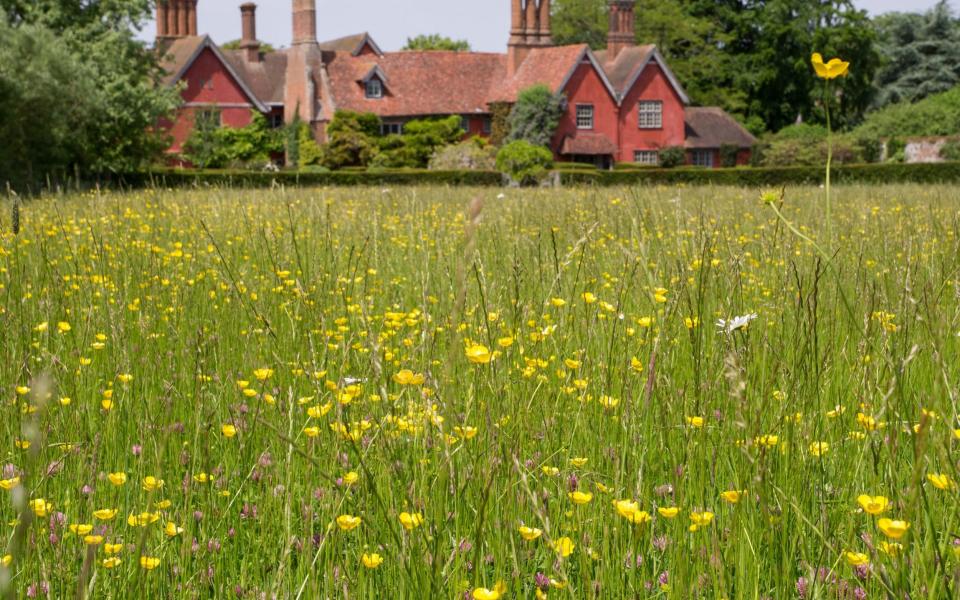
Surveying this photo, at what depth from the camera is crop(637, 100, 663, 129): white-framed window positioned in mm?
48281

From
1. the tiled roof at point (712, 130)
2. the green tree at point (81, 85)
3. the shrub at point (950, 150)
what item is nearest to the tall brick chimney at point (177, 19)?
the green tree at point (81, 85)

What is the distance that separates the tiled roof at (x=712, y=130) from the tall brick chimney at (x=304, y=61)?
19.3m

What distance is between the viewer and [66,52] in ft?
64.9

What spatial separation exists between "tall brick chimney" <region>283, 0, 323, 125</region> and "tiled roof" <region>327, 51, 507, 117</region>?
41.0 inches

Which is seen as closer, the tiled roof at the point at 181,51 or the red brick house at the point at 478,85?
the tiled roof at the point at 181,51

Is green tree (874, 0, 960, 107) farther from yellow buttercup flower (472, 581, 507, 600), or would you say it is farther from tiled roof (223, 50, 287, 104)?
yellow buttercup flower (472, 581, 507, 600)

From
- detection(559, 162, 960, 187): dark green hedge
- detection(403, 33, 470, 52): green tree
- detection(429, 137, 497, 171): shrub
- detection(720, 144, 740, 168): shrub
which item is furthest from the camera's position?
detection(403, 33, 470, 52): green tree

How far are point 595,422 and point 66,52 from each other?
65.1 feet

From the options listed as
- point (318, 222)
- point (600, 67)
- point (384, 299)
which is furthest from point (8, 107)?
point (600, 67)

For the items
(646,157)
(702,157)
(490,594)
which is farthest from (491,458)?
(702,157)

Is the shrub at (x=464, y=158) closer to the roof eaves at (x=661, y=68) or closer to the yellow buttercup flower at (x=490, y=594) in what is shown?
the roof eaves at (x=661, y=68)

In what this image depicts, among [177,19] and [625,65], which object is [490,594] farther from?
[177,19]

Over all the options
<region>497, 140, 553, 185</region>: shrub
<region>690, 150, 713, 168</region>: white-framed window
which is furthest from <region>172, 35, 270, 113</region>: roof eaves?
<region>690, 150, 713, 168</region>: white-framed window

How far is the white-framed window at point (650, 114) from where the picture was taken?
48.3 metres
